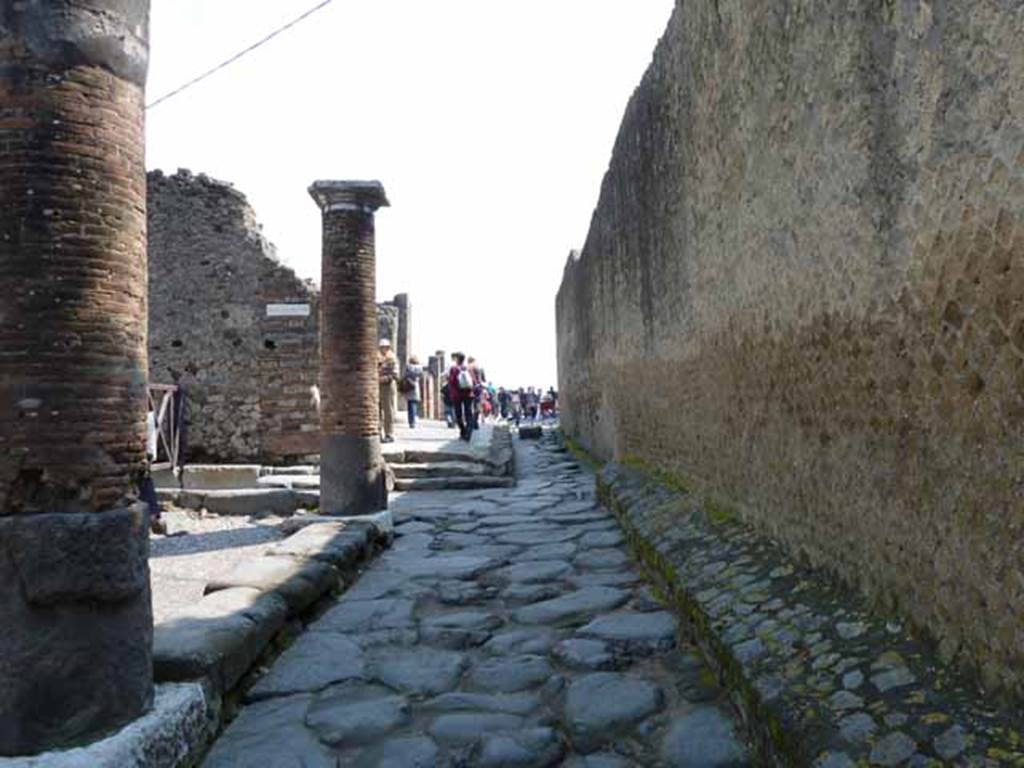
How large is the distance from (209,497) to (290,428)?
255 centimetres

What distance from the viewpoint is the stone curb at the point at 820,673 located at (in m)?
1.78

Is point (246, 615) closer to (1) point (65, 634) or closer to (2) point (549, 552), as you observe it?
(1) point (65, 634)

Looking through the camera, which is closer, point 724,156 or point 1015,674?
point 1015,674

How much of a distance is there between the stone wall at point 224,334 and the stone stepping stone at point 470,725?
8.18 m

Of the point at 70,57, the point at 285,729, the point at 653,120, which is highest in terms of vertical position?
the point at 653,120

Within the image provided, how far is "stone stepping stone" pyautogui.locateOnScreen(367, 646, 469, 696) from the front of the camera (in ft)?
10.2

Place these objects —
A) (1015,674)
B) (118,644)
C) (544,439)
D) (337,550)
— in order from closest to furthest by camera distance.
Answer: (1015,674) → (118,644) → (337,550) → (544,439)

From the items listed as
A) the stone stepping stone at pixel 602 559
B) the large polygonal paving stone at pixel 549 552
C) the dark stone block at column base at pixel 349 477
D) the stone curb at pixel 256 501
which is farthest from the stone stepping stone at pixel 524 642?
the stone curb at pixel 256 501

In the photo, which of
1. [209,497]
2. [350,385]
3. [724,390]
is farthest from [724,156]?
[209,497]

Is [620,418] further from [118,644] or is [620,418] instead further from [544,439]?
[544,439]

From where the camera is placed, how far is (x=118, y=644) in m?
2.38

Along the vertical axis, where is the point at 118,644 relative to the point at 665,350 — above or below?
below

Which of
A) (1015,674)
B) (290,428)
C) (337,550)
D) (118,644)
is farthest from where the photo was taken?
(290,428)

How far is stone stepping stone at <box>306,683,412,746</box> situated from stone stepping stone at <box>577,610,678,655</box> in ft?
3.14
